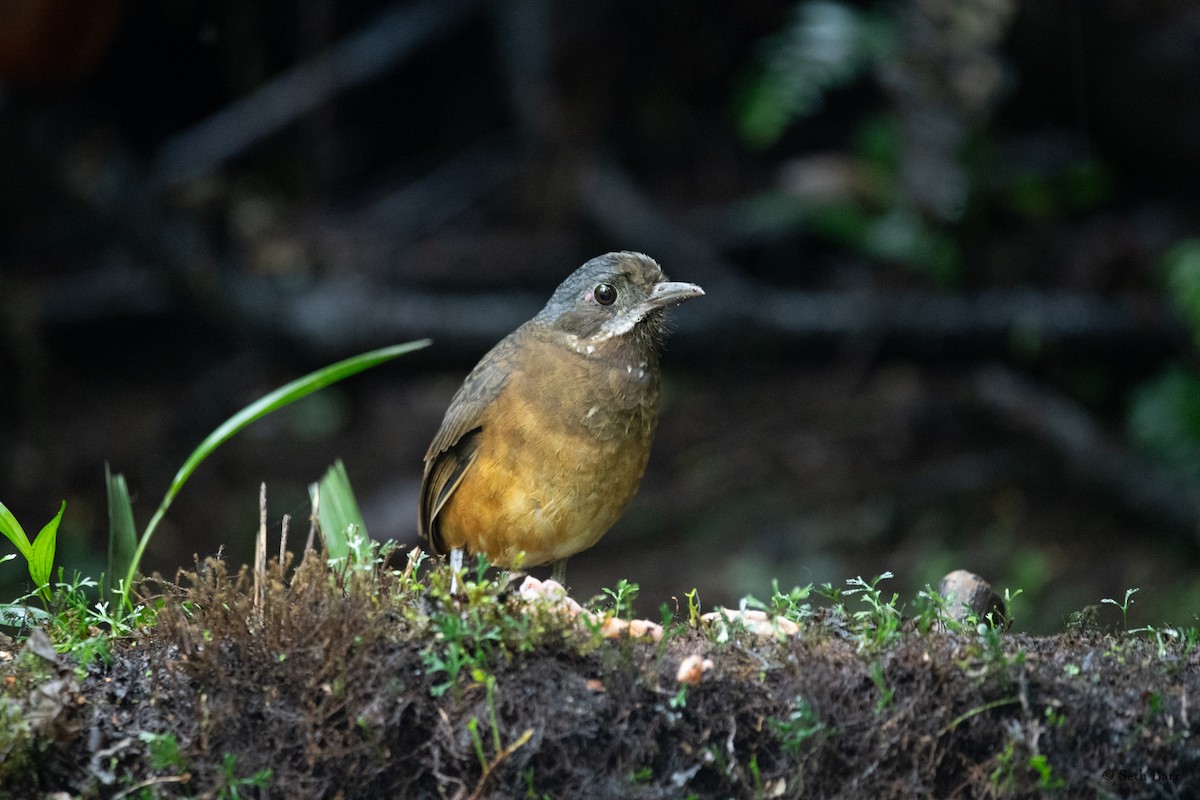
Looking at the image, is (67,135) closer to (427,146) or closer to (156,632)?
(427,146)

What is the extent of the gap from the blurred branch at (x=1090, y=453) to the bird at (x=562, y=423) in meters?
3.89

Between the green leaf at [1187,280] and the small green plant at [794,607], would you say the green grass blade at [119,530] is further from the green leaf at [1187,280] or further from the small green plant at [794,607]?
the green leaf at [1187,280]

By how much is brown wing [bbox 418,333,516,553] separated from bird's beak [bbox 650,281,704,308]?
0.51m

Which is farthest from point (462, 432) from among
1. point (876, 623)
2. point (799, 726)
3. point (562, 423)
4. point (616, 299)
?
point (799, 726)

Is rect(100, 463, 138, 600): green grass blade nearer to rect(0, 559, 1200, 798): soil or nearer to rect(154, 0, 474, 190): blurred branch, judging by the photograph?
rect(0, 559, 1200, 798): soil

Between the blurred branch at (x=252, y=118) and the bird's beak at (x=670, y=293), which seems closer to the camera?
the bird's beak at (x=670, y=293)

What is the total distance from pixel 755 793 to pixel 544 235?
24.3ft

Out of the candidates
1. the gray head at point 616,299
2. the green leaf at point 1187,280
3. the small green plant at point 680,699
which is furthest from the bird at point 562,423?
the green leaf at point 1187,280

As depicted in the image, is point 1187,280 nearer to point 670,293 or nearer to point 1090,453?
point 1090,453

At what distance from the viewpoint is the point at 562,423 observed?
12.8 ft

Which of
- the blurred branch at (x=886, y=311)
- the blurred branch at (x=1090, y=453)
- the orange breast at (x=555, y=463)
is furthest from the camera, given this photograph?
the blurred branch at (x=886, y=311)

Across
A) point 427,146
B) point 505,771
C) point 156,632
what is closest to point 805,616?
point 505,771

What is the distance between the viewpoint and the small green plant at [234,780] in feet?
8.50

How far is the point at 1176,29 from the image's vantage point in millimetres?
7285
